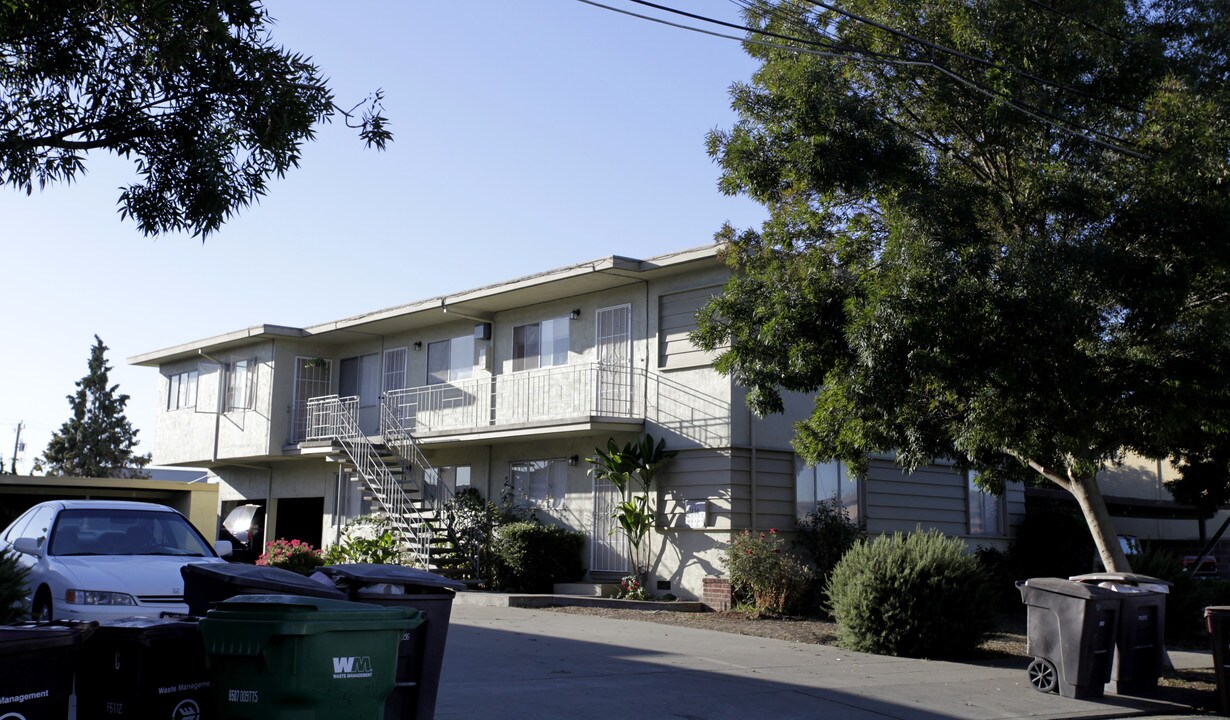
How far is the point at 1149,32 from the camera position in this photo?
12398 mm

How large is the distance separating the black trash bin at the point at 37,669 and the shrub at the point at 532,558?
14.9 meters

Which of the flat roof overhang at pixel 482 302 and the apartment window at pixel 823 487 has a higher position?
the flat roof overhang at pixel 482 302

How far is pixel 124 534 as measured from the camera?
1171cm

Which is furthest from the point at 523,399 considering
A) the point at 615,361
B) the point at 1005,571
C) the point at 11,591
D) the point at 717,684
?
the point at 11,591

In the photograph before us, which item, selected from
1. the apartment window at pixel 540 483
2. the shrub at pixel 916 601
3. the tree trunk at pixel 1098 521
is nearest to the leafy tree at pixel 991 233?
the tree trunk at pixel 1098 521

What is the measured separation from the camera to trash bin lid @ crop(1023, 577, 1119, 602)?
10750 millimetres

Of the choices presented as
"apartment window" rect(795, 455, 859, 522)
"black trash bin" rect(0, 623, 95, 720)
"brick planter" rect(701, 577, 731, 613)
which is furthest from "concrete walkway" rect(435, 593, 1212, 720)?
"apartment window" rect(795, 455, 859, 522)

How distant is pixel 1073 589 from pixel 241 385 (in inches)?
900

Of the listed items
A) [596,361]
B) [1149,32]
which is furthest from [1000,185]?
[596,361]

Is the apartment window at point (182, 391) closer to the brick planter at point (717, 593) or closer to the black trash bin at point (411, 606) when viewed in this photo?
the brick planter at point (717, 593)

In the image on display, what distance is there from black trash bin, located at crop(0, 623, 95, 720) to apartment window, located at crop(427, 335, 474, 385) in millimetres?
19121

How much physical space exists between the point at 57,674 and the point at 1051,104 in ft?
36.6

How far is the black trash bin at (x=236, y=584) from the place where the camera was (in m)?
6.70

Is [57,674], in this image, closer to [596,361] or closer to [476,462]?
[596,361]
